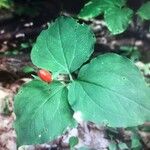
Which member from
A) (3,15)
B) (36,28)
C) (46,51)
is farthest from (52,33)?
(3,15)

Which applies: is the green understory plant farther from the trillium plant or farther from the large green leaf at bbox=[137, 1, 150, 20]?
the trillium plant

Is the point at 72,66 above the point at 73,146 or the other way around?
above

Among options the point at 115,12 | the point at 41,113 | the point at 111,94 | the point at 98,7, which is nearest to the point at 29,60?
the point at 98,7

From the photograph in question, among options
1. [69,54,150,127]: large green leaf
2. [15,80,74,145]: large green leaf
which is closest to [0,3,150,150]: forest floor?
[15,80,74,145]: large green leaf

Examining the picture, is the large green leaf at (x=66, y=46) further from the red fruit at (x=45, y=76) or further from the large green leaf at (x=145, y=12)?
the large green leaf at (x=145, y=12)

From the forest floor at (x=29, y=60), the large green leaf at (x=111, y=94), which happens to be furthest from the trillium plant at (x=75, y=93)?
the forest floor at (x=29, y=60)

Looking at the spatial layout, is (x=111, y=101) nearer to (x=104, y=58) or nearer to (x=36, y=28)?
(x=104, y=58)

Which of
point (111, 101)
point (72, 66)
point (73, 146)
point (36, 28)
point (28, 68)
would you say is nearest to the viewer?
point (111, 101)

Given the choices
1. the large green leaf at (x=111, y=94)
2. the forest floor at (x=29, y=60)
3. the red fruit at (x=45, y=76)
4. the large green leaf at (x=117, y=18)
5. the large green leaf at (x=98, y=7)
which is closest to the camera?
the large green leaf at (x=111, y=94)
